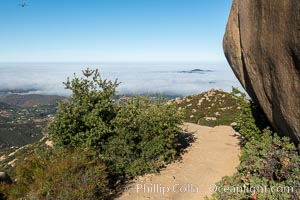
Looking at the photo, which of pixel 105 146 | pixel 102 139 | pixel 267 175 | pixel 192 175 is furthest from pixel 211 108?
pixel 267 175

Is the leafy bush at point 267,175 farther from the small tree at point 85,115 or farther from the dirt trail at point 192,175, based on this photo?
the small tree at point 85,115

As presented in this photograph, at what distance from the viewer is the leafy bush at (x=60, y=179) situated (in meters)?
10.3

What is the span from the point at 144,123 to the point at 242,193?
927 cm

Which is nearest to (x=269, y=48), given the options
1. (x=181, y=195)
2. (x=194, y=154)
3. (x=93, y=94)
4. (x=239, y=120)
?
(x=181, y=195)

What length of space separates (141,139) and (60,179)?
20.6ft

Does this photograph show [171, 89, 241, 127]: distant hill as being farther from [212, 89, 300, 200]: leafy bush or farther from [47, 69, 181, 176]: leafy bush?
[212, 89, 300, 200]: leafy bush

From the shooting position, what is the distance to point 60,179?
10.6 m

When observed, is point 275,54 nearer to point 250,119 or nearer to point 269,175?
point 269,175

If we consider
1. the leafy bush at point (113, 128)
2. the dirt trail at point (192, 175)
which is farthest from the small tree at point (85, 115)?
the dirt trail at point (192, 175)

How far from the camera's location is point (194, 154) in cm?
1845

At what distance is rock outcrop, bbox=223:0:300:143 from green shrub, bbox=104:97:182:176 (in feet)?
23.6

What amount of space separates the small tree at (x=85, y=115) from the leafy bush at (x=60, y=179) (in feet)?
6.25

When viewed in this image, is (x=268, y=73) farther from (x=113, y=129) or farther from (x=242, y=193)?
(x=113, y=129)

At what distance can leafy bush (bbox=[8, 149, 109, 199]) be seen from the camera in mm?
10337
